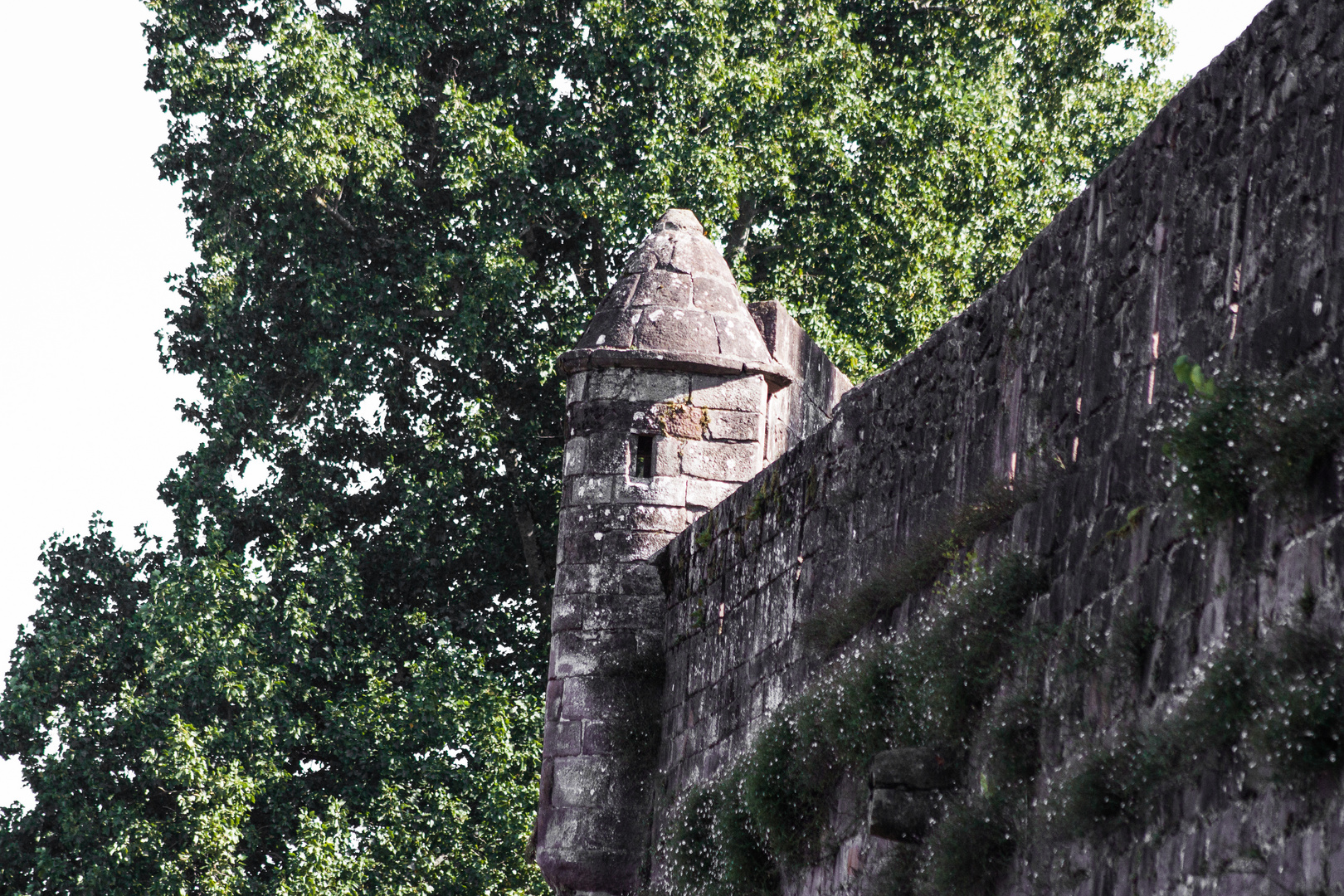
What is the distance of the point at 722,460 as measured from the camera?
31.2ft

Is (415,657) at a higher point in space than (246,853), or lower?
higher

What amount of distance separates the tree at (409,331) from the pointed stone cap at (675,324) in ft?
22.1

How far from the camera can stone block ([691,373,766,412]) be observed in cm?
956

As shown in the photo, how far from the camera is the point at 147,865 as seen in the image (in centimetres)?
1605

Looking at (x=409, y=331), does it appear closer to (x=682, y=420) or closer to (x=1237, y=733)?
(x=682, y=420)

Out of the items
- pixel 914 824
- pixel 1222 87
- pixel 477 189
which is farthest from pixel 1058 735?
pixel 477 189

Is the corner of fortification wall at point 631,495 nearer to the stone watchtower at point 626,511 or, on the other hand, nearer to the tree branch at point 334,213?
the stone watchtower at point 626,511

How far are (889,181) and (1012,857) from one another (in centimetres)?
1392

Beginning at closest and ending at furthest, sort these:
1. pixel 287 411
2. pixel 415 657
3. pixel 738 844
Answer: pixel 738 844 < pixel 415 657 < pixel 287 411

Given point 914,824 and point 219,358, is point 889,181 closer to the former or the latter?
point 219,358

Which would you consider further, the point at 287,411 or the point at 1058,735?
the point at 287,411

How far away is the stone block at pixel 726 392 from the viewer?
376 inches

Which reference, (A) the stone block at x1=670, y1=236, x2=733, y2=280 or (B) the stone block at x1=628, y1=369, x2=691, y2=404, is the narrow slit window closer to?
(B) the stone block at x1=628, y1=369, x2=691, y2=404

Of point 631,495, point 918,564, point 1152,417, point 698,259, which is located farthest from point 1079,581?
point 698,259
